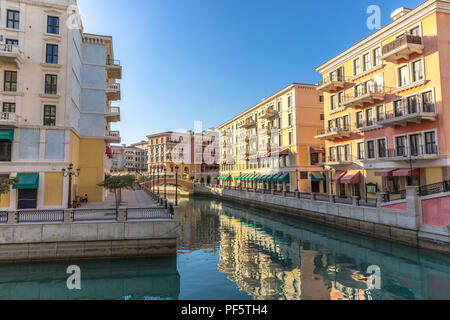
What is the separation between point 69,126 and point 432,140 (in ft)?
99.8

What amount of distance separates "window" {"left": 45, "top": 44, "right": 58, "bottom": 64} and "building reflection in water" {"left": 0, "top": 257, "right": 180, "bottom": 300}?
17164mm

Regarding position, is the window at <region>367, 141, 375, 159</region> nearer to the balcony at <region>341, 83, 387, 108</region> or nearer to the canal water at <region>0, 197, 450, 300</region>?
the balcony at <region>341, 83, 387, 108</region>

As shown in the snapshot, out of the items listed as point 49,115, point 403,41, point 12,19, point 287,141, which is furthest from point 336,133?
point 12,19

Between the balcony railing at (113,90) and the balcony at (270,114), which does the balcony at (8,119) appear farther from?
the balcony at (270,114)

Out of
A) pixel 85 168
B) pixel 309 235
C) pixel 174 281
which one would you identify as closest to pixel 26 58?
pixel 85 168

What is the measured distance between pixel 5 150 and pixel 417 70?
115ft

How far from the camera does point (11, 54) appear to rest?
66.8 ft

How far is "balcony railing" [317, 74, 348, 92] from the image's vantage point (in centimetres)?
3197

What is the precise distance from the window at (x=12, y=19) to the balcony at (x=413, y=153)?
34260 millimetres

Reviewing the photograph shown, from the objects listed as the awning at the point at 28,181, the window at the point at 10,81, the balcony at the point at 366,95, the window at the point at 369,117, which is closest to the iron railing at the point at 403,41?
Result: the balcony at the point at 366,95

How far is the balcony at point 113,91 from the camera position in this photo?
3039 cm

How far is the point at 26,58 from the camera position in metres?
22.0

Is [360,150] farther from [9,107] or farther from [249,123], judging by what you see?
[9,107]

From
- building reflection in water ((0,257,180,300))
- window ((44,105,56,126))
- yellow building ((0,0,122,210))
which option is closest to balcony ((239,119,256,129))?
yellow building ((0,0,122,210))
